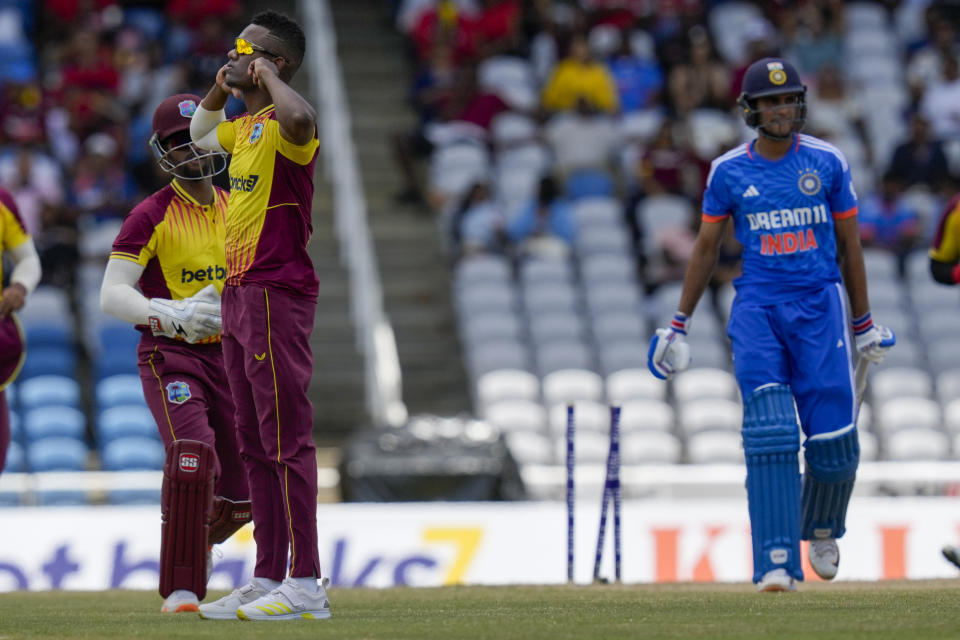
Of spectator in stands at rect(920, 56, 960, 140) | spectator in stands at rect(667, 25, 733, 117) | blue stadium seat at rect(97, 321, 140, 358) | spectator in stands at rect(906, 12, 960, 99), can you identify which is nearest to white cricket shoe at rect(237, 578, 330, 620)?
blue stadium seat at rect(97, 321, 140, 358)

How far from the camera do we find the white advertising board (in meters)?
11.8

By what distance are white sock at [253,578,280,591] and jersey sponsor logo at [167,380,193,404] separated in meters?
1.25

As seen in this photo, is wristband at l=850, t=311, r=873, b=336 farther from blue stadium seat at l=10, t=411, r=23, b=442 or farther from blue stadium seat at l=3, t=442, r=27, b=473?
blue stadium seat at l=10, t=411, r=23, b=442

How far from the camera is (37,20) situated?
20734mm

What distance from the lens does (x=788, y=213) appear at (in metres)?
8.13

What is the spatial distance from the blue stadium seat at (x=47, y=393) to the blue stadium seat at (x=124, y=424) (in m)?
0.45

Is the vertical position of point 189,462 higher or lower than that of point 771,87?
lower

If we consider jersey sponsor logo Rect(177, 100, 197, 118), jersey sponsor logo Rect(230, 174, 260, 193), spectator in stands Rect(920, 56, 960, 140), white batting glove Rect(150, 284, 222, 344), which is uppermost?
spectator in stands Rect(920, 56, 960, 140)

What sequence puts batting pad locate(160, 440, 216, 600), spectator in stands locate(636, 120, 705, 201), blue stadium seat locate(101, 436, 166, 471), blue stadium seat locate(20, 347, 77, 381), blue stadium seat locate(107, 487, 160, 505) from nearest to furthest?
batting pad locate(160, 440, 216, 600) → blue stadium seat locate(107, 487, 160, 505) → blue stadium seat locate(101, 436, 166, 471) → blue stadium seat locate(20, 347, 77, 381) → spectator in stands locate(636, 120, 705, 201)

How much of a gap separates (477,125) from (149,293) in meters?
11.0

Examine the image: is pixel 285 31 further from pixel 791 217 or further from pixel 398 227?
pixel 398 227

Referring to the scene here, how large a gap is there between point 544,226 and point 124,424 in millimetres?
4679

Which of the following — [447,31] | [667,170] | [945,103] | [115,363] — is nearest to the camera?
[115,363]

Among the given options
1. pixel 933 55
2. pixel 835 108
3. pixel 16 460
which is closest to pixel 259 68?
pixel 16 460
